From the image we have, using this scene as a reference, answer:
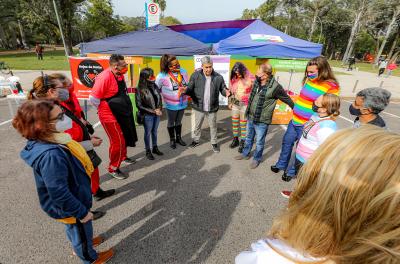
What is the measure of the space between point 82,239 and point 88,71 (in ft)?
13.6

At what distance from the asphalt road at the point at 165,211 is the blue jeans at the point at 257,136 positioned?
0.81 ft

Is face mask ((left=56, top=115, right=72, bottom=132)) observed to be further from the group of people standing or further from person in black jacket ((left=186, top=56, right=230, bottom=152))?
person in black jacket ((left=186, top=56, right=230, bottom=152))

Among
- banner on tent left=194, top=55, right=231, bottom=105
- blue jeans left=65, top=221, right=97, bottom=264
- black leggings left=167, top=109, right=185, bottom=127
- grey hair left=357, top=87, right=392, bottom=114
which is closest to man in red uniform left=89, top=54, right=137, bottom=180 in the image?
black leggings left=167, top=109, right=185, bottom=127

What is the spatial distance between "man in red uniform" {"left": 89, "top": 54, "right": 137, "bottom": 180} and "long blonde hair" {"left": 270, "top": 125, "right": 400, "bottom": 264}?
2.92m

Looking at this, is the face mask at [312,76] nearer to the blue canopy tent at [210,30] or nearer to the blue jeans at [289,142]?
the blue jeans at [289,142]

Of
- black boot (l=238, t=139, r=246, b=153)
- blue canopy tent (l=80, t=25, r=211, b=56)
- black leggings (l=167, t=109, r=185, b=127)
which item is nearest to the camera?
black leggings (l=167, t=109, r=185, b=127)

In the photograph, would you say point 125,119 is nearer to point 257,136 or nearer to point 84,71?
point 257,136

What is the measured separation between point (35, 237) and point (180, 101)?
3.02 meters

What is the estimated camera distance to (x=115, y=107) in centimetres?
317

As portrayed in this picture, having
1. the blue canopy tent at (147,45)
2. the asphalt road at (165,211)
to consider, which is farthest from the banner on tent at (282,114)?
the blue canopy tent at (147,45)

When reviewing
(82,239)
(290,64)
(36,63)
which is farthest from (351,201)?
(36,63)

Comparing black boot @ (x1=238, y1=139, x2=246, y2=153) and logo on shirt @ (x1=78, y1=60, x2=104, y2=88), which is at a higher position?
logo on shirt @ (x1=78, y1=60, x2=104, y2=88)

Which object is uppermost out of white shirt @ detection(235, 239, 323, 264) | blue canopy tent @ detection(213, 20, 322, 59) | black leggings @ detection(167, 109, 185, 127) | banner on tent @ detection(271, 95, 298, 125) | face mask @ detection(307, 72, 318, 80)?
blue canopy tent @ detection(213, 20, 322, 59)

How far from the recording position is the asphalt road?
2295mm
